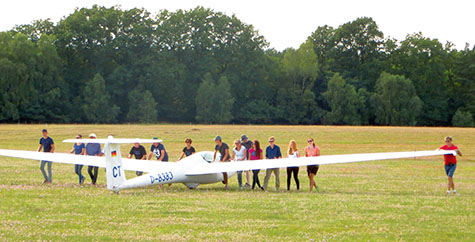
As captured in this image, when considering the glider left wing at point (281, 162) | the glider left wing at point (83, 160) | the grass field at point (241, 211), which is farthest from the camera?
the glider left wing at point (83, 160)

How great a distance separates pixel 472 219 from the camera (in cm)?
1153

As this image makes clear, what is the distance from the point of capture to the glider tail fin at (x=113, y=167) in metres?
14.8

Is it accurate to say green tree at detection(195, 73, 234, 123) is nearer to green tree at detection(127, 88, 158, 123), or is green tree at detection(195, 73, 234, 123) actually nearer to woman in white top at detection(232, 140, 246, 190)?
green tree at detection(127, 88, 158, 123)

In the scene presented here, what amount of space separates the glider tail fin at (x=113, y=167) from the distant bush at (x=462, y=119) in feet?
237

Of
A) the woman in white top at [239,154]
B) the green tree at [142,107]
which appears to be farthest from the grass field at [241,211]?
the green tree at [142,107]

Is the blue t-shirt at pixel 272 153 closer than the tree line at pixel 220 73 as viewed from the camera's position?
Yes

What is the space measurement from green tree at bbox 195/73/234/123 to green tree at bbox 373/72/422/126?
20.4 meters

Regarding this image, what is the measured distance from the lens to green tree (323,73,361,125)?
81250 mm

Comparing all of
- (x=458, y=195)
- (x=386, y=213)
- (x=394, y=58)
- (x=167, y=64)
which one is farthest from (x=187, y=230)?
(x=394, y=58)

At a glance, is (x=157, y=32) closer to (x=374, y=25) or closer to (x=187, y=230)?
(x=374, y=25)

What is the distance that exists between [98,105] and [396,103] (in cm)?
4012

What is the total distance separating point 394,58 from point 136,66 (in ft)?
129

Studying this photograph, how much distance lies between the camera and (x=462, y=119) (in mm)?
80062

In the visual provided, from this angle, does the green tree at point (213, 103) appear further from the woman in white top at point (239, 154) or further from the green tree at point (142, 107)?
the woman in white top at point (239, 154)
